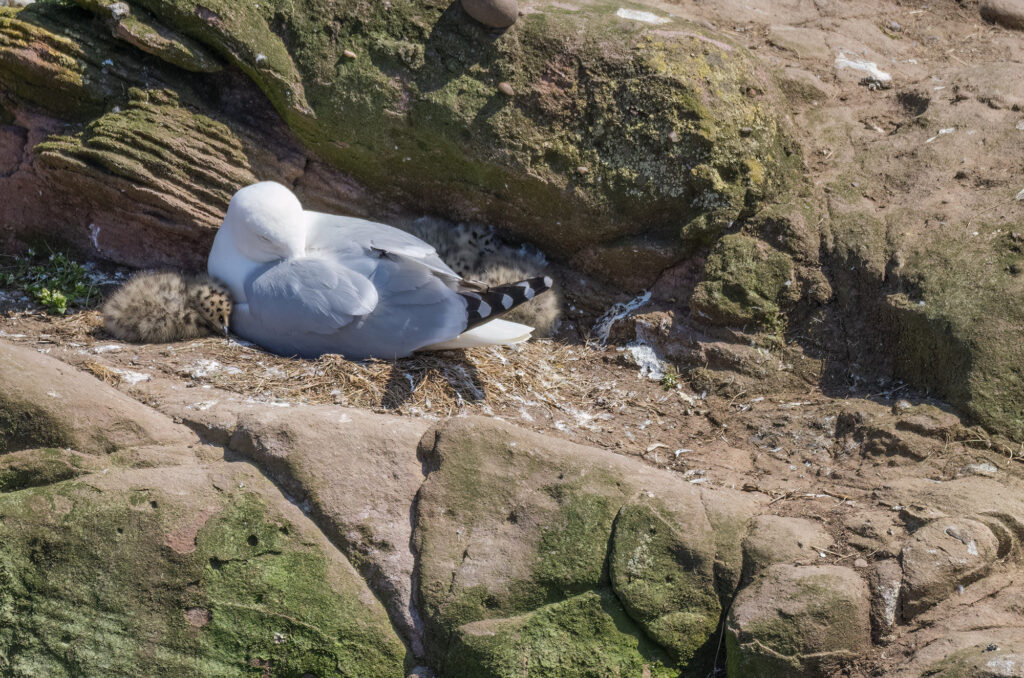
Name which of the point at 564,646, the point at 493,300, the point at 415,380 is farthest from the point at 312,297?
the point at 564,646

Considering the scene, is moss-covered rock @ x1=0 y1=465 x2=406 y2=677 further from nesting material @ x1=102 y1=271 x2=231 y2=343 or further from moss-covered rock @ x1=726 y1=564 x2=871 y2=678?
nesting material @ x1=102 y1=271 x2=231 y2=343

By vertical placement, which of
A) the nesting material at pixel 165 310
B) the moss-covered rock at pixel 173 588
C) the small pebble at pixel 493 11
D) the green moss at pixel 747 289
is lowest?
the moss-covered rock at pixel 173 588

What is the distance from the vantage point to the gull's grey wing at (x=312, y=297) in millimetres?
4637

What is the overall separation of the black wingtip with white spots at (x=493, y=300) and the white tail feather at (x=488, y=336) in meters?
0.14

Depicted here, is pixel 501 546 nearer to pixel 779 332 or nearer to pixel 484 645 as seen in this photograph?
pixel 484 645

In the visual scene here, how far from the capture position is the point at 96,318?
495 centimetres

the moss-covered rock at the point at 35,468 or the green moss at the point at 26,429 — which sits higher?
the green moss at the point at 26,429

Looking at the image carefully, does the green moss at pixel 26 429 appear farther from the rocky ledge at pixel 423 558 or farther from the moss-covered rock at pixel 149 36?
the moss-covered rock at pixel 149 36

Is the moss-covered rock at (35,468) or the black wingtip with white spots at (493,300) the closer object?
the moss-covered rock at (35,468)

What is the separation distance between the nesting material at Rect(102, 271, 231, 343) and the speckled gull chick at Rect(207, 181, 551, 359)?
0.12 meters

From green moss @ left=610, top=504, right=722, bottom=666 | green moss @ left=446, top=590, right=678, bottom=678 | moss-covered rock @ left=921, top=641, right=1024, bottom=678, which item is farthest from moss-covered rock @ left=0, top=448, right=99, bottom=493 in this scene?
moss-covered rock @ left=921, top=641, right=1024, bottom=678

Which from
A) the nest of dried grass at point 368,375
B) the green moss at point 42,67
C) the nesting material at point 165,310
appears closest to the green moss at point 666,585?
the nest of dried grass at point 368,375

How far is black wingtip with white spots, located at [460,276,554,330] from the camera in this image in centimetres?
461

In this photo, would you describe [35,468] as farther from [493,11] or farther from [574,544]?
[493,11]
